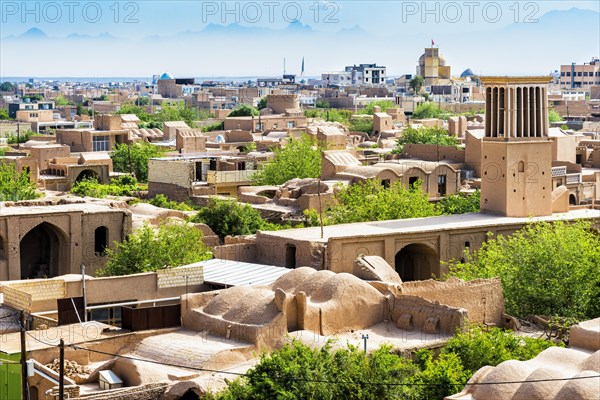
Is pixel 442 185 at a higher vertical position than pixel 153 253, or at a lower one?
higher

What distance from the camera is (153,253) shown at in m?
35.6

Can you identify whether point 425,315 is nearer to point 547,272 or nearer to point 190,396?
point 547,272

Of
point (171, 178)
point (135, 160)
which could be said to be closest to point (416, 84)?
point (135, 160)

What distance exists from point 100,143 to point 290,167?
23678 mm

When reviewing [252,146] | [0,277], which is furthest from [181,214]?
[252,146]

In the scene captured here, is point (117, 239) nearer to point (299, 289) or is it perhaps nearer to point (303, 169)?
point (299, 289)

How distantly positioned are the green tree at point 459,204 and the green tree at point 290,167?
920cm

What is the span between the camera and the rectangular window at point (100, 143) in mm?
77250

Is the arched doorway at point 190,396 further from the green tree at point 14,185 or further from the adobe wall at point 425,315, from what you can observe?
the green tree at point 14,185

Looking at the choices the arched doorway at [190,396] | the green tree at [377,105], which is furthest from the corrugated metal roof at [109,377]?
the green tree at [377,105]

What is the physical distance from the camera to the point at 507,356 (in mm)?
24891

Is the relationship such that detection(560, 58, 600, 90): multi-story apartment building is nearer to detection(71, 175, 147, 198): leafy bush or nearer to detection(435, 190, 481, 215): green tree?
detection(71, 175, 147, 198): leafy bush

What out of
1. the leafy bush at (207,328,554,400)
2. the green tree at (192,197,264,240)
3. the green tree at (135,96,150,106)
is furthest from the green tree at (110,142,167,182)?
the green tree at (135,96,150,106)

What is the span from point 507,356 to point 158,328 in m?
7.34
